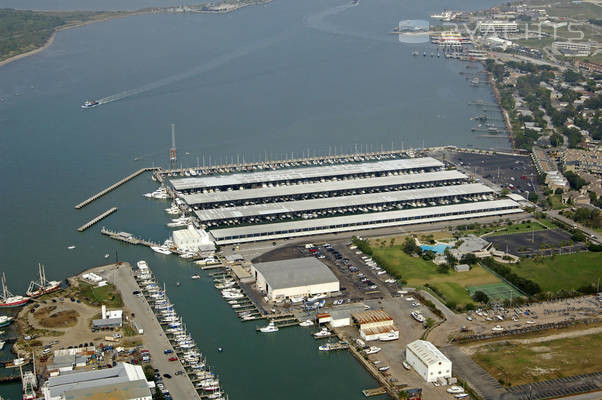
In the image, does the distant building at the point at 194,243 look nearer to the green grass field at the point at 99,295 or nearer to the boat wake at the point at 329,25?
the green grass field at the point at 99,295

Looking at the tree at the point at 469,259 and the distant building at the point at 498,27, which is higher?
the distant building at the point at 498,27

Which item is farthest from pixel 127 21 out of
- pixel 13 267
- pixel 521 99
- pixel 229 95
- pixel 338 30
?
pixel 13 267

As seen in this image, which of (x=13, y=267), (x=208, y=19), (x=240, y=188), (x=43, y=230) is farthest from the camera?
(x=208, y=19)

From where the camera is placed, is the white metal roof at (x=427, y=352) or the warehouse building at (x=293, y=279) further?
the warehouse building at (x=293, y=279)

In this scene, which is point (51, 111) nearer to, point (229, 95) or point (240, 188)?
point (229, 95)

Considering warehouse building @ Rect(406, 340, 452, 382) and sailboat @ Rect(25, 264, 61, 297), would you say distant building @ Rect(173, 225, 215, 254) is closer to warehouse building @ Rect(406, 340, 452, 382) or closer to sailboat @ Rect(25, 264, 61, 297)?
sailboat @ Rect(25, 264, 61, 297)

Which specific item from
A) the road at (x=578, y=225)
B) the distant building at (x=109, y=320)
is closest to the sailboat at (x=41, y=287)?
the distant building at (x=109, y=320)
